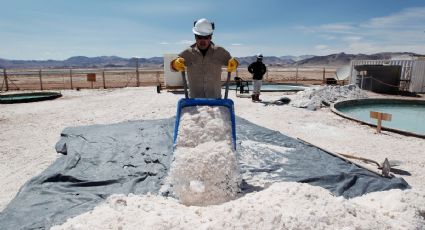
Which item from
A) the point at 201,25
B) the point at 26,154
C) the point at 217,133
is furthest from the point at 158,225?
the point at 26,154

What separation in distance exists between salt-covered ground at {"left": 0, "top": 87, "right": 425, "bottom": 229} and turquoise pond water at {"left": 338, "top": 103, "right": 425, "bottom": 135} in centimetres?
189

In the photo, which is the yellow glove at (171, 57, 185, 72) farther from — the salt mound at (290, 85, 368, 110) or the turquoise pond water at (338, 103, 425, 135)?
the turquoise pond water at (338, 103, 425, 135)

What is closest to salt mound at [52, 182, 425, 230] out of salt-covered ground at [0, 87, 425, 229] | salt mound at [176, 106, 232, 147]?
salt-covered ground at [0, 87, 425, 229]

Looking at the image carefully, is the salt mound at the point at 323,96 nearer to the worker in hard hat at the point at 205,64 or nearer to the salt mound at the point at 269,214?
the worker in hard hat at the point at 205,64

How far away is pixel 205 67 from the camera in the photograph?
4266mm

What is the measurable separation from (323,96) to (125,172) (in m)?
8.99

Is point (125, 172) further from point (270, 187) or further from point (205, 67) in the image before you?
point (270, 187)

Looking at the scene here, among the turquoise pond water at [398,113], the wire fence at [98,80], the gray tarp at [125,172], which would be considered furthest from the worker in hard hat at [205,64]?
the wire fence at [98,80]

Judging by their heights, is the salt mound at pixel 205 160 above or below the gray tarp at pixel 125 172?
above

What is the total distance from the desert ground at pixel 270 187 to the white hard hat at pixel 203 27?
6.85 feet

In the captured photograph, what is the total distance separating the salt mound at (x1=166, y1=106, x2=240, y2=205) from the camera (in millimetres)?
3326

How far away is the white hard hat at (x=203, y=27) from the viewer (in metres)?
3.89

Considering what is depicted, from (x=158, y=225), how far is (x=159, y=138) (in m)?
3.41

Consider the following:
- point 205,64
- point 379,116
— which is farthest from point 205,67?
point 379,116
